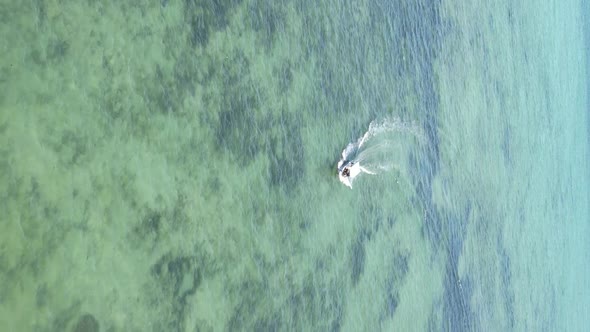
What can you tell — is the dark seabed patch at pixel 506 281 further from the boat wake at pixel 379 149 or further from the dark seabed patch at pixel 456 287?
the boat wake at pixel 379 149

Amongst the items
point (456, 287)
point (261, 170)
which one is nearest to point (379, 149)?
point (261, 170)

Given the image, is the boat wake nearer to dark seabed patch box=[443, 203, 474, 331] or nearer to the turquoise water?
the turquoise water

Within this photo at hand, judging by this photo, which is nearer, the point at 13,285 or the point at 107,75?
the point at 13,285

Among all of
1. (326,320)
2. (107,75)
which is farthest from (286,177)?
(107,75)

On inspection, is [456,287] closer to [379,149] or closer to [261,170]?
[379,149]

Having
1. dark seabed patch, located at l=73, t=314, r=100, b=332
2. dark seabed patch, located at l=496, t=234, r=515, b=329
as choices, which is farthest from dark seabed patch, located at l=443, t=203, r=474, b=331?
dark seabed patch, located at l=73, t=314, r=100, b=332

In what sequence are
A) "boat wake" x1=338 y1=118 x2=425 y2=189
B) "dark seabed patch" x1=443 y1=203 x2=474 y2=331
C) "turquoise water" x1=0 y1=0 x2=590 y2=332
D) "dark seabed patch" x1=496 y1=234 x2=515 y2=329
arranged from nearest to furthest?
"turquoise water" x1=0 y1=0 x2=590 y2=332 < "boat wake" x1=338 y1=118 x2=425 y2=189 < "dark seabed patch" x1=443 y1=203 x2=474 y2=331 < "dark seabed patch" x1=496 y1=234 x2=515 y2=329

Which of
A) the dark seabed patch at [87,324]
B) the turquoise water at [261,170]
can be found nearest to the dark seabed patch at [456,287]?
the turquoise water at [261,170]

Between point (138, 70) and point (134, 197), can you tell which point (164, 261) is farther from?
point (138, 70)
